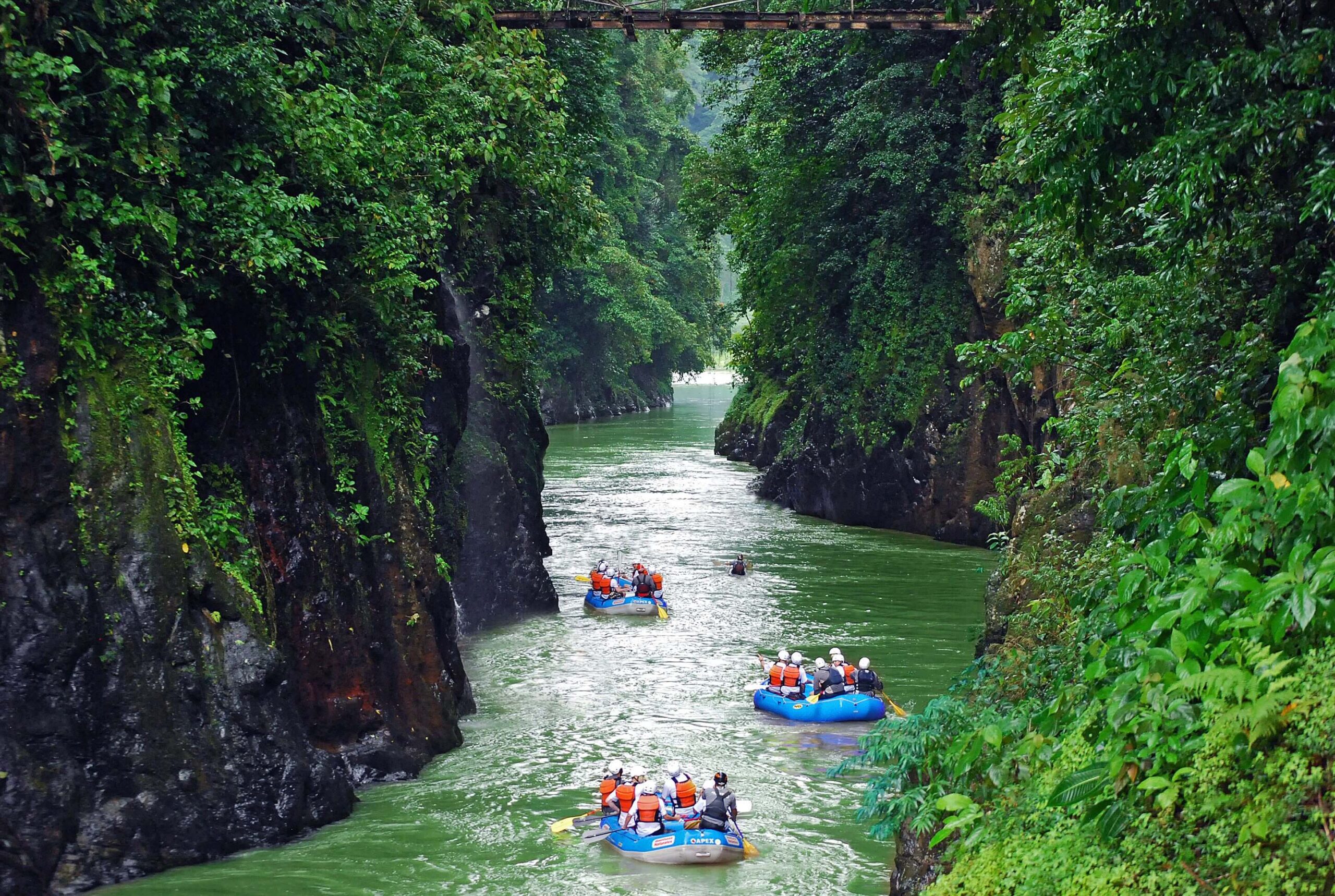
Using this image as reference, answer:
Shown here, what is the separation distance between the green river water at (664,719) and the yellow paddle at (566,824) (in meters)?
0.16

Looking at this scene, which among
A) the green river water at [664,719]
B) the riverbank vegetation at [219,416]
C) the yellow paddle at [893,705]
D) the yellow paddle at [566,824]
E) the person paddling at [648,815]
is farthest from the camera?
the yellow paddle at [893,705]

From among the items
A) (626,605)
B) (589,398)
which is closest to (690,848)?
(626,605)

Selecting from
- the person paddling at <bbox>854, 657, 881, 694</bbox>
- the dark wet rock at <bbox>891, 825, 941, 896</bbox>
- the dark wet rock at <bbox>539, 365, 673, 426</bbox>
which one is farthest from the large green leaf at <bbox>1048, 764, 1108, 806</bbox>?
the dark wet rock at <bbox>539, 365, 673, 426</bbox>

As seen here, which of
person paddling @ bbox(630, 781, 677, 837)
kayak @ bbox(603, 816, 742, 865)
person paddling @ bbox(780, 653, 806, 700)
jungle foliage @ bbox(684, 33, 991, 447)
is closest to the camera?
kayak @ bbox(603, 816, 742, 865)

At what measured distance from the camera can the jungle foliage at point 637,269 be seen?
64312mm

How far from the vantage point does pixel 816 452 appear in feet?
120

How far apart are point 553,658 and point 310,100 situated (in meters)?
10.3

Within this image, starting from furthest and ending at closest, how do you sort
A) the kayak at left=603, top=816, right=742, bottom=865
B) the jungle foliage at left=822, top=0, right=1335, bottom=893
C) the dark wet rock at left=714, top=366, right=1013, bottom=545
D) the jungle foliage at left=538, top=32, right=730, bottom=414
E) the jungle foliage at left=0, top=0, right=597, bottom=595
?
the jungle foliage at left=538, top=32, right=730, bottom=414 → the dark wet rock at left=714, top=366, right=1013, bottom=545 → the kayak at left=603, top=816, right=742, bottom=865 → the jungle foliage at left=0, top=0, right=597, bottom=595 → the jungle foliage at left=822, top=0, right=1335, bottom=893

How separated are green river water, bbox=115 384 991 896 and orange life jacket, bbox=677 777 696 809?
719mm

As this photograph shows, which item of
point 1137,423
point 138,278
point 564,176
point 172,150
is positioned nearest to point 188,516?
Answer: point 138,278

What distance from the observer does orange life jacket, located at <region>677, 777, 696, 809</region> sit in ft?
44.3

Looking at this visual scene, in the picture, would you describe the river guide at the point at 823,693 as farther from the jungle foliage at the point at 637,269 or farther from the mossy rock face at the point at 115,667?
the jungle foliage at the point at 637,269

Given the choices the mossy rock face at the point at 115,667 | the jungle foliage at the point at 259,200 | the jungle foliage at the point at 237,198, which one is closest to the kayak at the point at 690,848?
the mossy rock face at the point at 115,667

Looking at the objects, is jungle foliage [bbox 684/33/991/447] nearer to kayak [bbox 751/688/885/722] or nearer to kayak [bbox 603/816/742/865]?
kayak [bbox 751/688/885/722]
